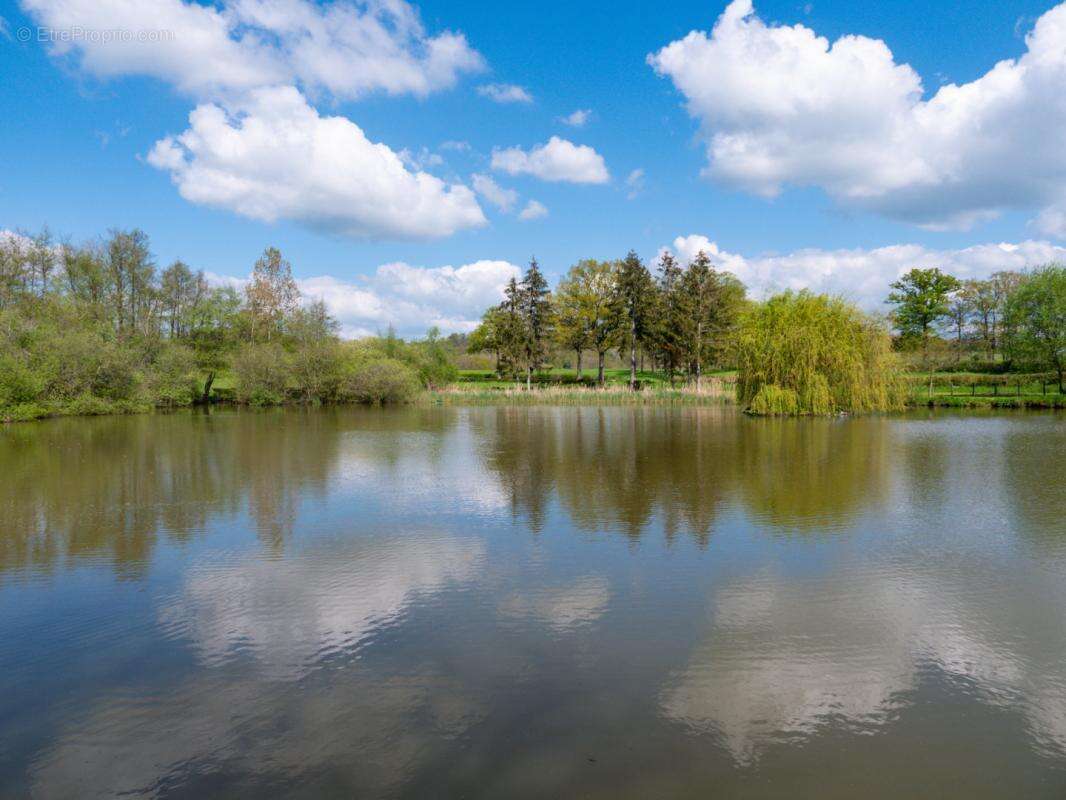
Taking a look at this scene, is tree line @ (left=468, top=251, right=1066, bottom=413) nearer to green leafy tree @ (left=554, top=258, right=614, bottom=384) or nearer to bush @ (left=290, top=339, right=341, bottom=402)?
green leafy tree @ (left=554, top=258, right=614, bottom=384)

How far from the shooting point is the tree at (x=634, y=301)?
5431 centimetres

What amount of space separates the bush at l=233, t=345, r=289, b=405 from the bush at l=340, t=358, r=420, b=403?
3985 mm

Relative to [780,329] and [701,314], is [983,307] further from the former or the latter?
[780,329]

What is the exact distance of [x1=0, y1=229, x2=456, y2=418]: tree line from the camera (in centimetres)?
3275

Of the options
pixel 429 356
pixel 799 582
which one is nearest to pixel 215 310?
pixel 429 356

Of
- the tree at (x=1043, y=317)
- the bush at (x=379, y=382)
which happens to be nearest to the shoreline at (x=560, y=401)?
the bush at (x=379, y=382)

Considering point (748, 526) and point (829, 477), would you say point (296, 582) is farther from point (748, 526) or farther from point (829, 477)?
point (829, 477)

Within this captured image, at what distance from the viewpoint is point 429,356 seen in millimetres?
50188

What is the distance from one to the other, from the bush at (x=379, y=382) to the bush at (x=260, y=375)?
13.1ft

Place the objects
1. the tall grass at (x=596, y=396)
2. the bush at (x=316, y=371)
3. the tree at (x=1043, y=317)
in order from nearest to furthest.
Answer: the tree at (x=1043, y=317)
the tall grass at (x=596, y=396)
the bush at (x=316, y=371)

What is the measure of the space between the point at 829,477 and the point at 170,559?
12.4 m

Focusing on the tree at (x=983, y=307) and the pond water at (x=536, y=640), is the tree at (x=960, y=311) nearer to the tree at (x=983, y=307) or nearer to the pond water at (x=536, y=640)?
the tree at (x=983, y=307)

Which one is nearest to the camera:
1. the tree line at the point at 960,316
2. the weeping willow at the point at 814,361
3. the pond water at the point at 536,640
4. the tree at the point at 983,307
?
the pond water at the point at 536,640

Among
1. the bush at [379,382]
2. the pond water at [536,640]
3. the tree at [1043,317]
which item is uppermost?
the tree at [1043,317]
